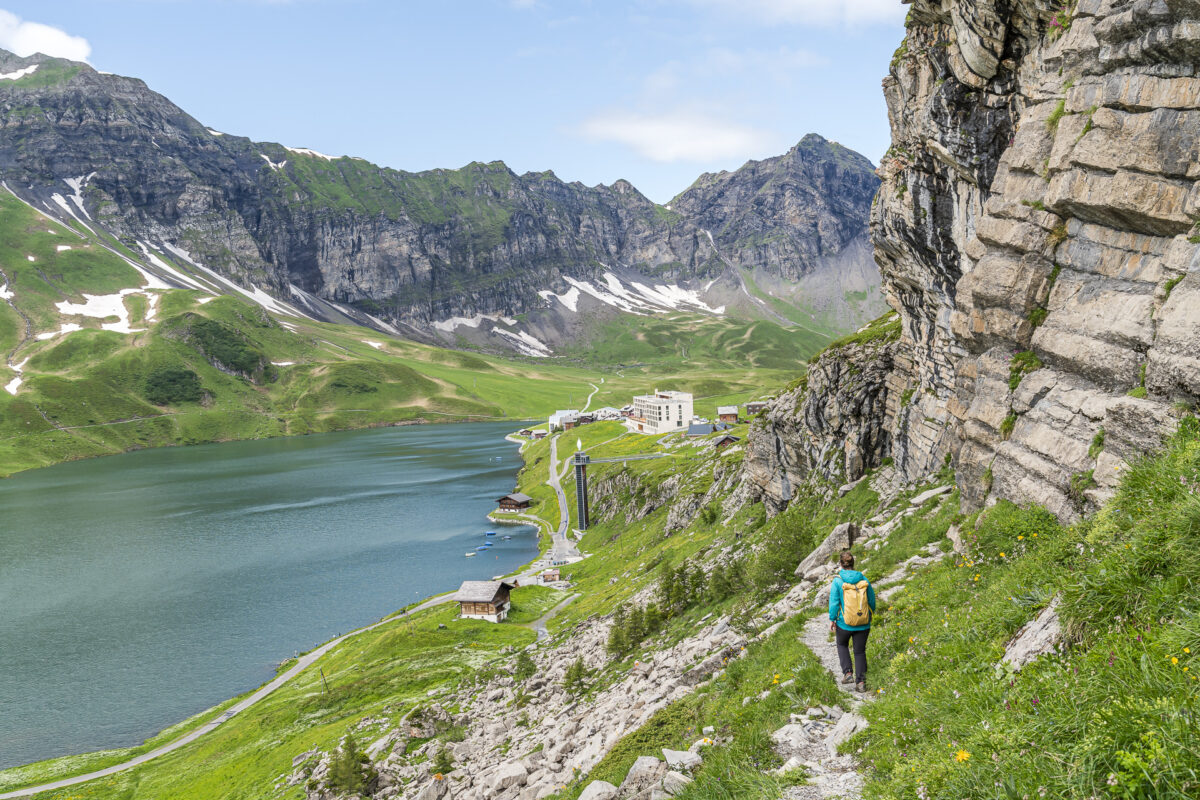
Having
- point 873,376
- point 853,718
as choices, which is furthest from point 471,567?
point 853,718

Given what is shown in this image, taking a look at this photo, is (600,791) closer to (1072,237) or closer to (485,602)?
A: (1072,237)

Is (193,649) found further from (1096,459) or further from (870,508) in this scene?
(1096,459)

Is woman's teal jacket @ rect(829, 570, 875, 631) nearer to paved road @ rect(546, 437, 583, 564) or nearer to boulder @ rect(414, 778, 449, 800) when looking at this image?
boulder @ rect(414, 778, 449, 800)

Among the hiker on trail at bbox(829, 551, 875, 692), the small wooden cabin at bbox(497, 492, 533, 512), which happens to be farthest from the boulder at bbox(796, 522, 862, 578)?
the small wooden cabin at bbox(497, 492, 533, 512)

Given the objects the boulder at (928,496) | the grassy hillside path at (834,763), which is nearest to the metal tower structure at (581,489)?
the boulder at (928,496)

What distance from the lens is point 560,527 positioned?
122 meters

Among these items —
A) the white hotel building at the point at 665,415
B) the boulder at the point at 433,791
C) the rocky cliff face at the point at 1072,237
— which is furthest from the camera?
the white hotel building at the point at 665,415

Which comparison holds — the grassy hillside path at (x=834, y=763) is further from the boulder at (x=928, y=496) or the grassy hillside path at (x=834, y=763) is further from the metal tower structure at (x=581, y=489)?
the metal tower structure at (x=581, y=489)

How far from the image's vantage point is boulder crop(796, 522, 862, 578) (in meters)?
29.3

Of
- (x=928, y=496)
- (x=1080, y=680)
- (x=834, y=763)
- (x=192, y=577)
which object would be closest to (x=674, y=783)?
(x=834, y=763)

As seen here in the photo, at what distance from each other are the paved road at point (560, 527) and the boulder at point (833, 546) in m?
73.7

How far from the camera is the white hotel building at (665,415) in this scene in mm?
164387

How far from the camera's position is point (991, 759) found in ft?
25.7

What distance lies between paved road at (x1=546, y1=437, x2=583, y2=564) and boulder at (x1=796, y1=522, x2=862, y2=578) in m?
73.7
